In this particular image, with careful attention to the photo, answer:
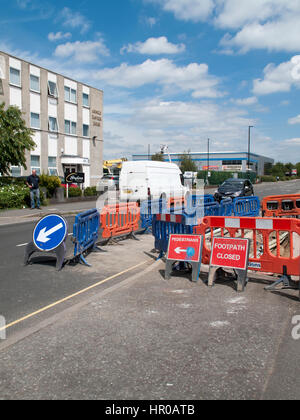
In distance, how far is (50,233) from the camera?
25.8 ft

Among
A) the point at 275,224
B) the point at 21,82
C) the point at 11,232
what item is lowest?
the point at 11,232

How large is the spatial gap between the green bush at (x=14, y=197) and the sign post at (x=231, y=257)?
638 inches

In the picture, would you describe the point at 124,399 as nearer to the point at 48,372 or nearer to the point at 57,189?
the point at 48,372

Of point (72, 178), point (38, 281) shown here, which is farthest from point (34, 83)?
point (38, 281)

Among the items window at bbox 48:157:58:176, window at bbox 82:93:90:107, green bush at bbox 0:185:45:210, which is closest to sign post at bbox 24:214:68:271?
green bush at bbox 0:185:45:210

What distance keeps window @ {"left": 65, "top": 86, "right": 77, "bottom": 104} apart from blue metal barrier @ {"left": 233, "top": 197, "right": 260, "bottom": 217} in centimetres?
2963

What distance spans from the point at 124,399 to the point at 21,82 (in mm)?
35405

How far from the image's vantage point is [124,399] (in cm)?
313

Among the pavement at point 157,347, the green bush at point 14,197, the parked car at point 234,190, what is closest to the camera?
the pavement at point 157,347

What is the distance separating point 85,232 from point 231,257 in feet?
11.8

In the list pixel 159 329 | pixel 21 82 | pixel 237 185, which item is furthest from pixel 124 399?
pixel 21 82

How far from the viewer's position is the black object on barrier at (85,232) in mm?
8109

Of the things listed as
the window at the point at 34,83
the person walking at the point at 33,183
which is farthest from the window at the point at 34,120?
the person walking at the point at 33,183

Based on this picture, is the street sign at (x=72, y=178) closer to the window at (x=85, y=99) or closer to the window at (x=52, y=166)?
the window at (x=52, y=166)
